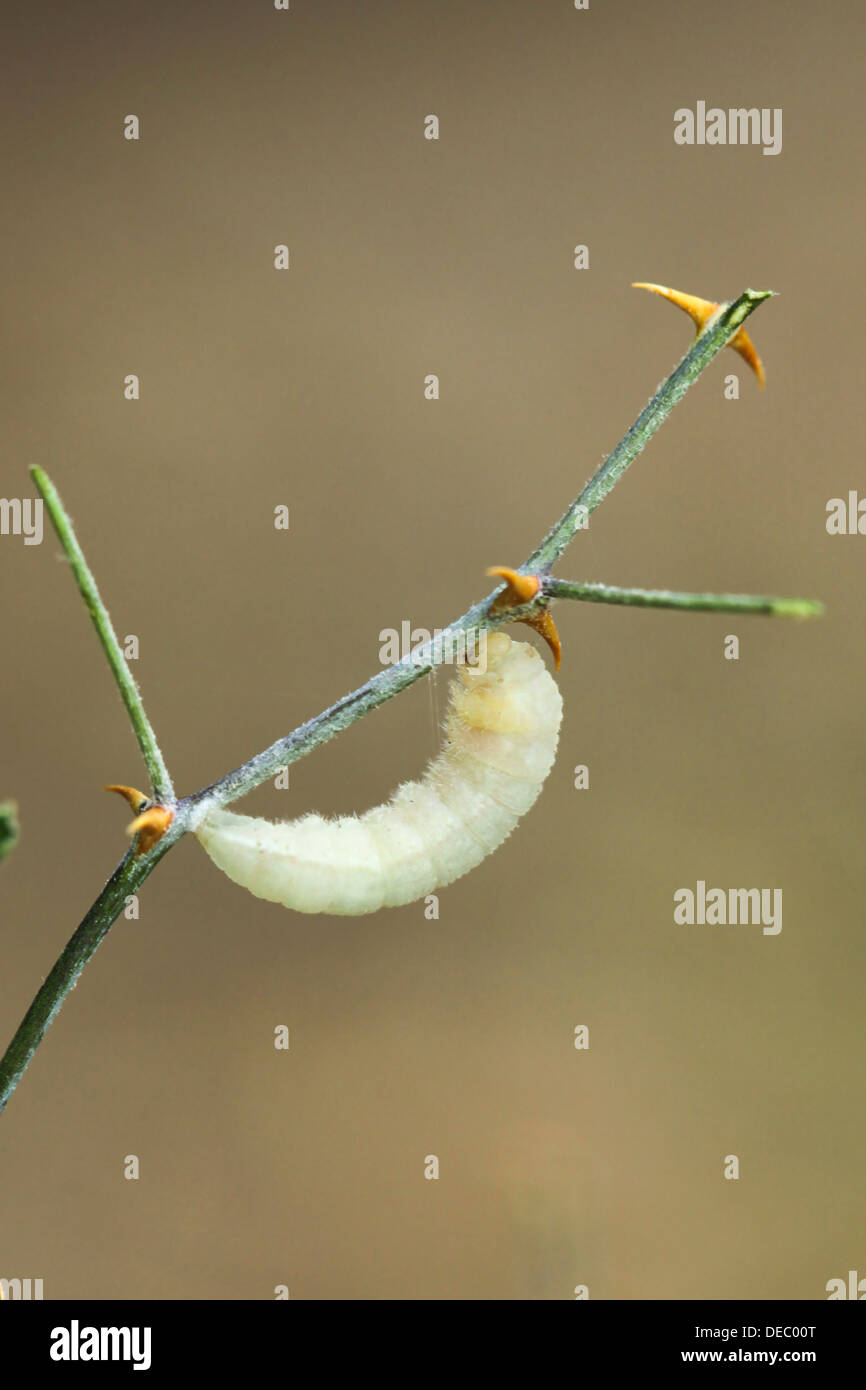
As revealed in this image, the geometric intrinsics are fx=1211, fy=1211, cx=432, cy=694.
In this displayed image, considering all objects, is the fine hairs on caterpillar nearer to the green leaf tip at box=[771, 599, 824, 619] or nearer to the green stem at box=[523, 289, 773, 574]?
the green stem at box=[523, 289, 773, 574]

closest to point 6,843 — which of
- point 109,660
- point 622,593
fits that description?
point 109,660

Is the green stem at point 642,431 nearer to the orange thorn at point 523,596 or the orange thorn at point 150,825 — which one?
the orange thorn at point 523,596

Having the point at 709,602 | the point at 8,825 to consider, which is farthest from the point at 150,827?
the point at 709,602

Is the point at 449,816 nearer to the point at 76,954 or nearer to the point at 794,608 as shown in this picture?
the point at 76,954

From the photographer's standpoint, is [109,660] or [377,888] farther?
[377,888]

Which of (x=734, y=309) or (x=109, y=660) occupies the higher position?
(x=734, y=309)

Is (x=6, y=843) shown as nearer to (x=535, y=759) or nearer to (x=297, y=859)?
(x=297, y=859)
